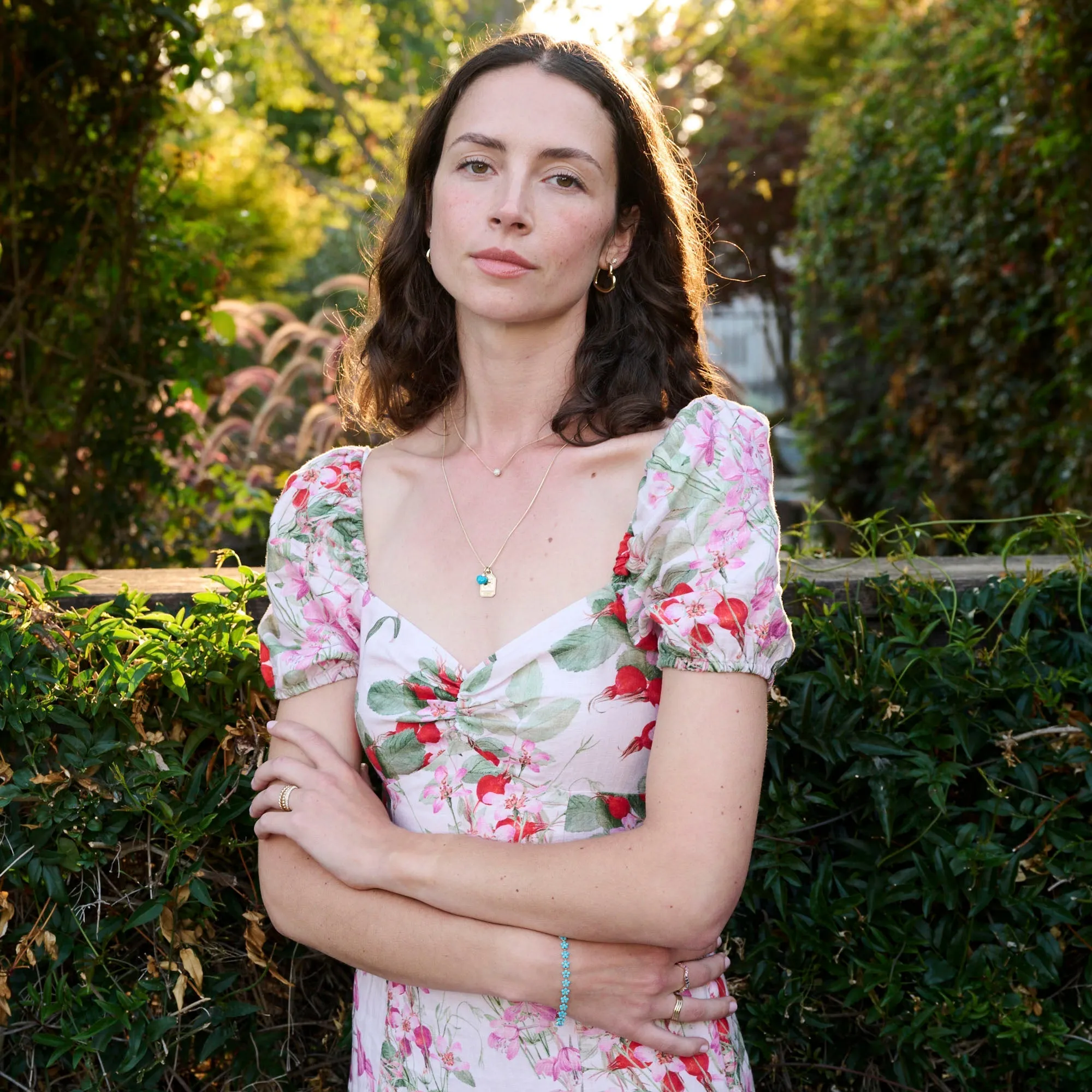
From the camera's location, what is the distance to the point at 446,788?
1.58m

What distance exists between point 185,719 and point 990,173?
3.78m

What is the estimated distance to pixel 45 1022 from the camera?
171 centimetres

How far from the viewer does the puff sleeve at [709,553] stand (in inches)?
56.0

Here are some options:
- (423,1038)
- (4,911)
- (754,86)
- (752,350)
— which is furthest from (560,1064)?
(752,350)

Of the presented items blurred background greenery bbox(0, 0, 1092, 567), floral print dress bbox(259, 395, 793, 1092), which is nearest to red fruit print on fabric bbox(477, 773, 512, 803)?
floral print dress bbox(259, 395, 793, 1092)

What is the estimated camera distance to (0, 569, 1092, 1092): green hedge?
1.70m

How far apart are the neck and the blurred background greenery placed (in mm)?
392

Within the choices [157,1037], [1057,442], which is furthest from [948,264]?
[157,1037]

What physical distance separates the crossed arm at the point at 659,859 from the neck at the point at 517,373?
50 centimetres

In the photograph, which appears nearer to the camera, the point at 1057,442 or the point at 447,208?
the point at 447,208

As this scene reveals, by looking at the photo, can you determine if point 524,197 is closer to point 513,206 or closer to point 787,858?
point 513,206

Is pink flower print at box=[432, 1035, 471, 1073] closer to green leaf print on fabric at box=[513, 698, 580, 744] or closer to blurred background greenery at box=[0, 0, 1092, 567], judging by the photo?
green leaf print on fabric at box=[513, 698, 580, 744]

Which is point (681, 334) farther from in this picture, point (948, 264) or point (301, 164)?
point (301, 164)

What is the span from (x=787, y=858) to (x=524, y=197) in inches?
39.9
